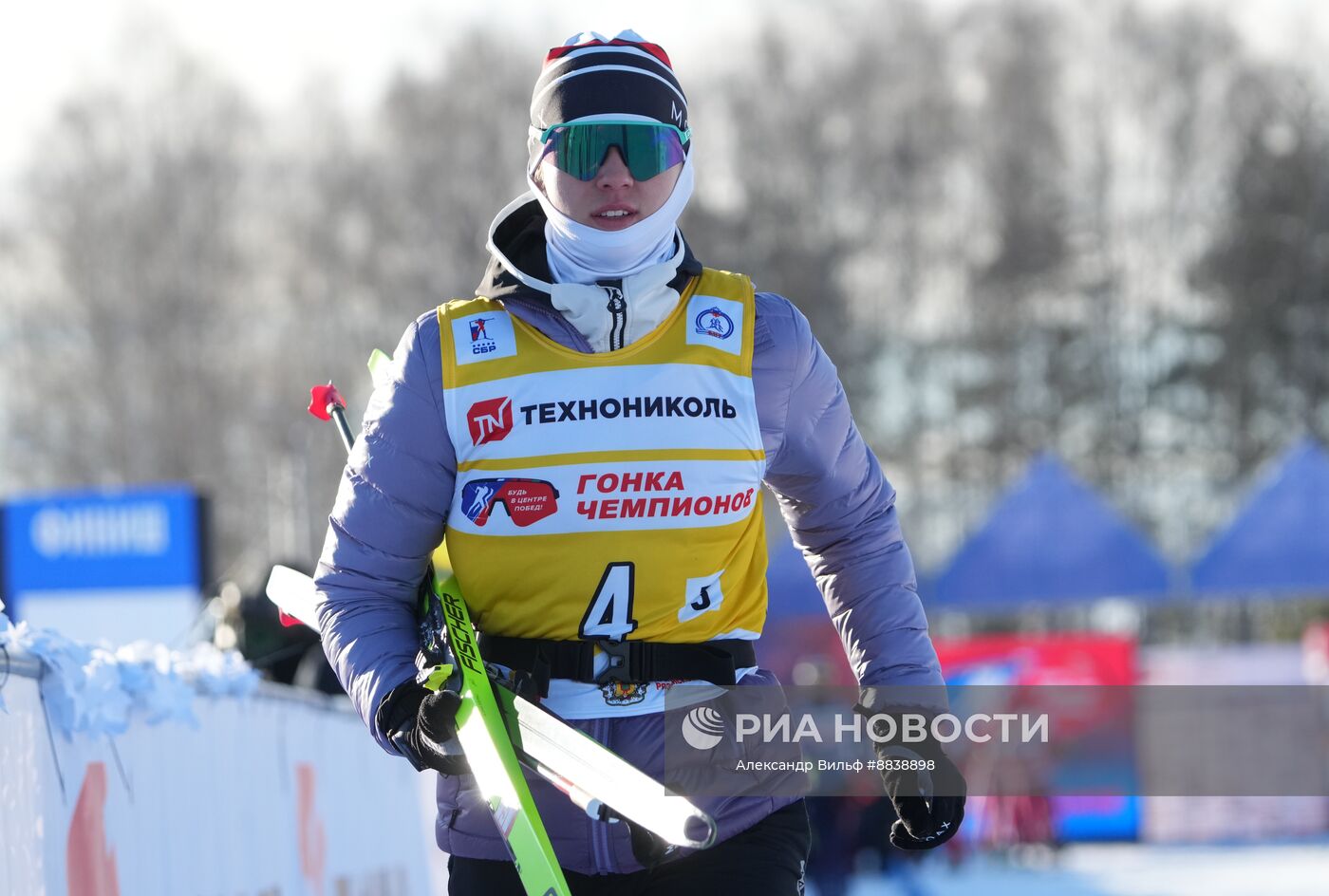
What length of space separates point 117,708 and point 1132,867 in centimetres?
1158

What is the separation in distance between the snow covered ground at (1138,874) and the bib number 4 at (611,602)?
8923 millimetres

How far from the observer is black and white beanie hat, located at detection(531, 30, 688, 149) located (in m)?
2.81

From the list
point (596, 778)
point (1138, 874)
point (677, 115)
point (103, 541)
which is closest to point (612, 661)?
point (596, 778)

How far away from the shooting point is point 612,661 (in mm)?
2664

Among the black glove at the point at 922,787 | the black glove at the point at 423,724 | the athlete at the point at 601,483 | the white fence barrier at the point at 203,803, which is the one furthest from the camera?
the white fence barrier at the point at 203,803

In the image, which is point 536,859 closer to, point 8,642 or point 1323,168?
point 8,642

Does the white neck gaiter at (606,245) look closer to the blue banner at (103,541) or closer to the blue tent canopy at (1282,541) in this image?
the blue banner at (103,541)

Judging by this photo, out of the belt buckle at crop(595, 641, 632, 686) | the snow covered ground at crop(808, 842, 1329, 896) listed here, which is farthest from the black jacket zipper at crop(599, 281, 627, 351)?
the snow covered ground at crop(808, 842, 1329, 896)

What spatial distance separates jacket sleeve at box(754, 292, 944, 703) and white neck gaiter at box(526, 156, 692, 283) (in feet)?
0.59

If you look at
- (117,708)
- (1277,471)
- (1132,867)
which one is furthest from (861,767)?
(1277,471)

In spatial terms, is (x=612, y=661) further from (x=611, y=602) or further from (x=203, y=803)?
(x=203, y=803)

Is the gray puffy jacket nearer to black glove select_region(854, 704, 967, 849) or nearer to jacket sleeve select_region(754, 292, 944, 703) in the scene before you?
jacket sleeve select_region(754, 292, 944, 703)

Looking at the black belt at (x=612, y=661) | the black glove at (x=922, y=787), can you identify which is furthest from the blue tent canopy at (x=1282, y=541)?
the black belt at (x=612, y=661)

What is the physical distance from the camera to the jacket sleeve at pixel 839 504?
2.84 m
